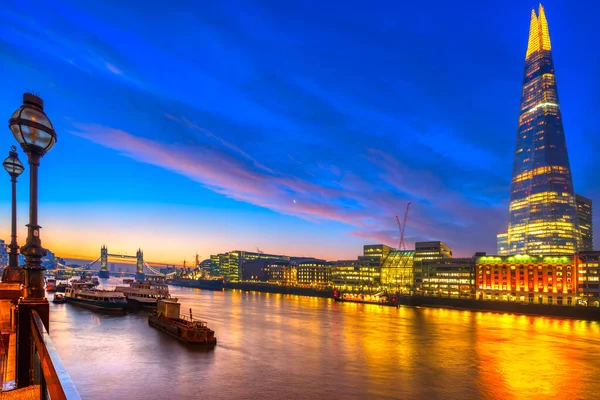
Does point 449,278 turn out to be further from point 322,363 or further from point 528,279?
point 322,363

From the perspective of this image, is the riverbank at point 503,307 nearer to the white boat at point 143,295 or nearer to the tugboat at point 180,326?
the white boat at point 143,295

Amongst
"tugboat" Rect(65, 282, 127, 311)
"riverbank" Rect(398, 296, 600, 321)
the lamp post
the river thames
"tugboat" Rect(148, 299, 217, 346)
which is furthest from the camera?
"riverbank" Rect(398, 296, 600, 321)

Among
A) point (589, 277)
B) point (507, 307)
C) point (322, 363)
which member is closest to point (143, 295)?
point (322, 363)

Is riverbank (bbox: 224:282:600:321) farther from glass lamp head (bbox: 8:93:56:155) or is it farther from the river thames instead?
glass lamp head (bbox: 8:93:56:155)

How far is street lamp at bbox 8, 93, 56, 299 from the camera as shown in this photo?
9.05m

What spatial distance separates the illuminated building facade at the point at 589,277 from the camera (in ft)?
433

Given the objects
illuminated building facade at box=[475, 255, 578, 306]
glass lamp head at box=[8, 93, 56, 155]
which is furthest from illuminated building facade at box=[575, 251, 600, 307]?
glass lamp head at box=[8, 93, 56, 155]

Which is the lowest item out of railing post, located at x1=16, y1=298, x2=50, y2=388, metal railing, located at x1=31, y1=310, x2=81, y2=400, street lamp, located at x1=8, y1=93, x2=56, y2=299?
railing post, located at x1=16, y1=298, x2=50, y2=388

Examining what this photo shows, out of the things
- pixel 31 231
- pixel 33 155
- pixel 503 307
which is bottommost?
pixel 503 307

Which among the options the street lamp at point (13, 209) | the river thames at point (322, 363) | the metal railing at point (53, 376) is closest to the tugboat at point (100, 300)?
the river thames at point (322, 363)

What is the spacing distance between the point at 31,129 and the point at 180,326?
191ft

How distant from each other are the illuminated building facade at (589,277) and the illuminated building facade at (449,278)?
40.4 meters

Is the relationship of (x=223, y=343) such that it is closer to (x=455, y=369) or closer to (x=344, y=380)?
(x=344, y=380)

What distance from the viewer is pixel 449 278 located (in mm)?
179750
